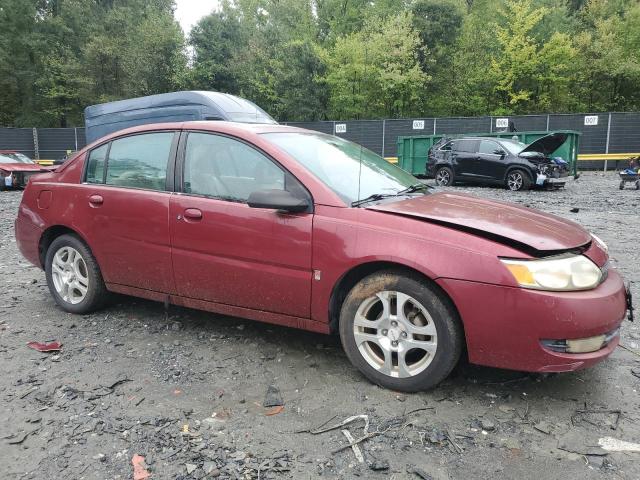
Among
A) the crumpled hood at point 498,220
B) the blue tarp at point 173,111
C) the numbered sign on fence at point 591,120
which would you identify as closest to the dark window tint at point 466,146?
the blue tarp at point 173,111

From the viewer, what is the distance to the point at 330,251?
114 inches

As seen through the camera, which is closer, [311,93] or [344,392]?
[344,392]

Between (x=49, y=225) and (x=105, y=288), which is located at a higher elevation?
(x=49, y=225)

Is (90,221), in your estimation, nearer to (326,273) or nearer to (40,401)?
(40,401)

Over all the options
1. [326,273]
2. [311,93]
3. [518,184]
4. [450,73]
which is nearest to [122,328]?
[326,273]

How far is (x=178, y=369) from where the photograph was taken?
3191mm

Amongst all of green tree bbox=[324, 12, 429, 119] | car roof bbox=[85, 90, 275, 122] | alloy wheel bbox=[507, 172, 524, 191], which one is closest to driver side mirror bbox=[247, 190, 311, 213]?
car roof bbox=[85, 90, 275, 122]

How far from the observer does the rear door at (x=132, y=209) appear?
140 inches

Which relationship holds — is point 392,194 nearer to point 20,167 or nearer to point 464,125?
point 20,167

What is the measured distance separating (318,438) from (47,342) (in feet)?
A: 7.57

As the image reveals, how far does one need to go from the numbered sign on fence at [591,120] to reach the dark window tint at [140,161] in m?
21.9

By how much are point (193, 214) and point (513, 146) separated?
12798mm

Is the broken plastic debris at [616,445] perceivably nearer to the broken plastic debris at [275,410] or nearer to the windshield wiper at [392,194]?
the broken plastic debris at [275,410]

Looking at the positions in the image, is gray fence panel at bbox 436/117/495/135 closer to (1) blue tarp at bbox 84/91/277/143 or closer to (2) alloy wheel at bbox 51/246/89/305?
(1) blue tarp at bbox 84/91/277/143
